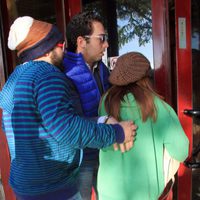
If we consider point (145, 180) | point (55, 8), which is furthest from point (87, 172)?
point (55, 8)

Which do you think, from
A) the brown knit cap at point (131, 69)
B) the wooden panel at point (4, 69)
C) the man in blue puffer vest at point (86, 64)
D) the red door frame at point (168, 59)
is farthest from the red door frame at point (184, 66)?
the wooden panel at point (4, 69)

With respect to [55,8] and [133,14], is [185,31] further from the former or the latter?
[55,8]

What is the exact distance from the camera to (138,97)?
129cm

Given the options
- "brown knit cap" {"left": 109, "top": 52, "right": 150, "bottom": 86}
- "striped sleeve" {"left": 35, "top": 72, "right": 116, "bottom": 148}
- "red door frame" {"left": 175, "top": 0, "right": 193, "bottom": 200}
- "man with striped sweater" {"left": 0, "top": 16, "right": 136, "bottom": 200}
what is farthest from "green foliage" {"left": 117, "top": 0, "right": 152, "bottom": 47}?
"striped sleeve" {"left": 35, "top": 72, "right": 116, "bottom": 148}

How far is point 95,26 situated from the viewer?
1661mm

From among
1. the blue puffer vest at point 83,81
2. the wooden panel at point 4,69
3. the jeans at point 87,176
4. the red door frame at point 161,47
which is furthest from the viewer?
the wooden panel at point 4,69

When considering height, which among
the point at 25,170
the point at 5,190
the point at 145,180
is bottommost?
the point at 5,190

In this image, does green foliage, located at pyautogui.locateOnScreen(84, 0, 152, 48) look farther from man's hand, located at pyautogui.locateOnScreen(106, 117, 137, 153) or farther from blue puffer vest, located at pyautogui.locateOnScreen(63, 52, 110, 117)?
man's hand, located at pyautogui.locateOnScreen(106, 117, 137, 153)

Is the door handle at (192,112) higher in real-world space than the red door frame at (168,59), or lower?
lower

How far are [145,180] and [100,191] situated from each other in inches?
9.9

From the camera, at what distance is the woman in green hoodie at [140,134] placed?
129cm

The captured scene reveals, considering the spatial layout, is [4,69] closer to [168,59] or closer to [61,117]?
[168,59]

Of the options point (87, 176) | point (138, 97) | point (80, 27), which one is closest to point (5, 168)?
point (87, 176)

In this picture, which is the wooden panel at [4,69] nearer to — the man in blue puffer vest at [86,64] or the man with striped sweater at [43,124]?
the man in blue puffer vest at [86,64]
